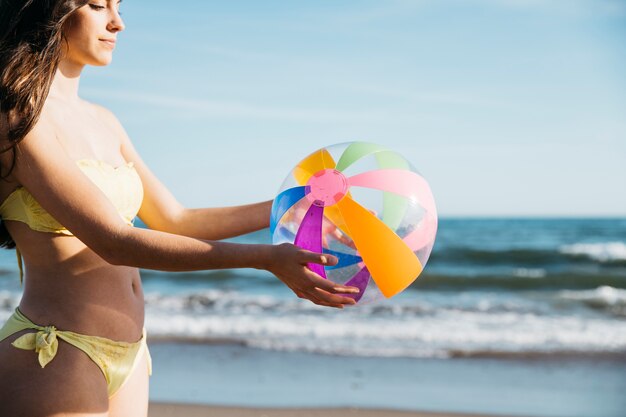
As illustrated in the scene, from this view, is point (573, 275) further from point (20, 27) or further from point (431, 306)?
point (20, 27)

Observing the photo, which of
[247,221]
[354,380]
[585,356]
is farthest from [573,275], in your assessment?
[247,221]

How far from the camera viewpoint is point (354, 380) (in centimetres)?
600

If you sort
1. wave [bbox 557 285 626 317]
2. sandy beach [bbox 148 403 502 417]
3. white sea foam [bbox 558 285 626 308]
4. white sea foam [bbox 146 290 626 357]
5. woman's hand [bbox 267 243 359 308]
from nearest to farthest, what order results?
woman's hand [bbox 267 243 359 308] → sandy beach [bbox 148 403 502 417] → white sea foam [bbox 146 290 626 357] → wave [bbox 557 285 626 317] → white sea foam [bbox 558 285 626 308]

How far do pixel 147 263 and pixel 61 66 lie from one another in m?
0.72

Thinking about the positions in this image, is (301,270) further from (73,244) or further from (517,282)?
(517,282)

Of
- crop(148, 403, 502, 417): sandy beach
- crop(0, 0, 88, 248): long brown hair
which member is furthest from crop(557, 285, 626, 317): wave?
crop(0, 0, 88, 248): long brown hair

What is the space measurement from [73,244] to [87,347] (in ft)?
0.92

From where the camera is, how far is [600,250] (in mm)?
20828

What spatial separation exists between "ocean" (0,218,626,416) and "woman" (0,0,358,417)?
3.42 metres

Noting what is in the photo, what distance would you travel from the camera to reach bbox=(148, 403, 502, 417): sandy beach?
16.0ft

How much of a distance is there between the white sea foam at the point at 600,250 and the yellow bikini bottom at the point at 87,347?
17921mm

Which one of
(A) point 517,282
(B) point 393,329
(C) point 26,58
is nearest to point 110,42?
(C) point 26,58

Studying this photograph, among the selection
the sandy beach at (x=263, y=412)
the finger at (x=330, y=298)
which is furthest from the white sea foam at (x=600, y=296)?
the finger at (x=330, y=298)

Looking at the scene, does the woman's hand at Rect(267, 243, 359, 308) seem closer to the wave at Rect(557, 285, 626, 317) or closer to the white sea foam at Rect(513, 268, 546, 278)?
the wave at Rect(557, 285, 626, 317)
